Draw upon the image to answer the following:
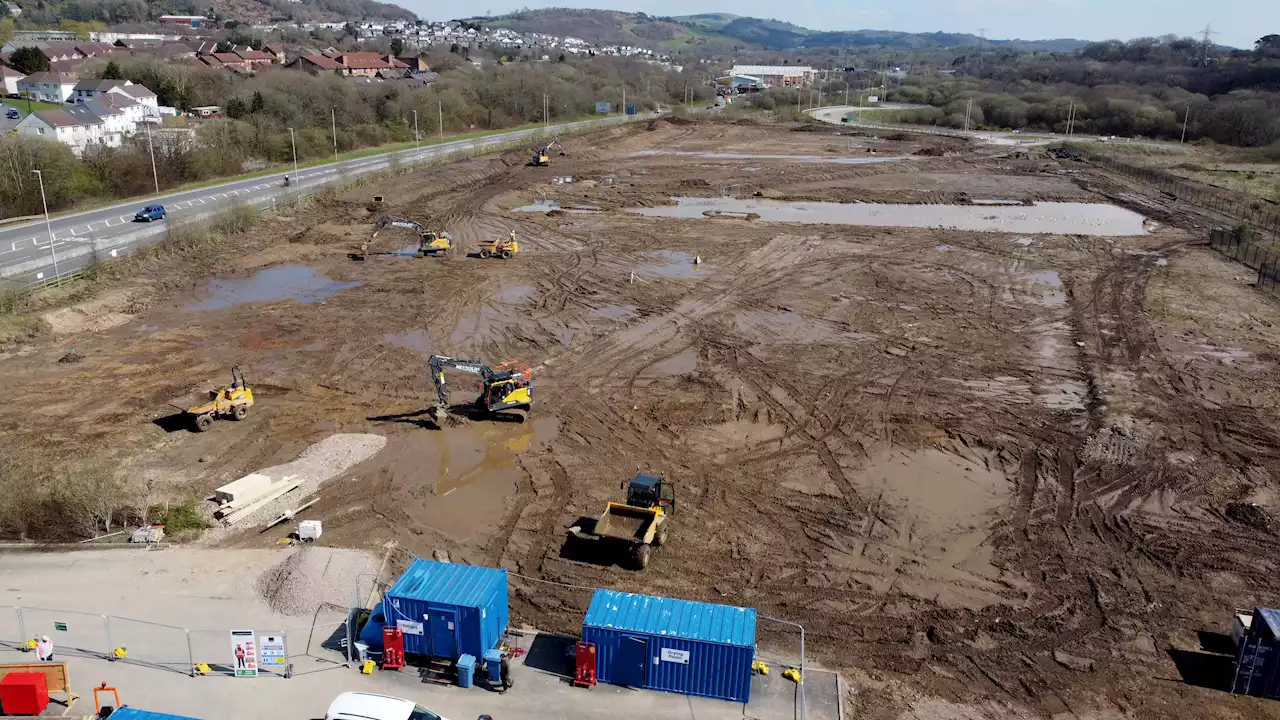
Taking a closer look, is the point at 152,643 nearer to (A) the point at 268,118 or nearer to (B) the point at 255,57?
(A) the point at 268,118

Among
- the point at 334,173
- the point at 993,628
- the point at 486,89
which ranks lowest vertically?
the point at 993,628

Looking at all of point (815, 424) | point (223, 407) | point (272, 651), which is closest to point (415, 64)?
point (223, 407)

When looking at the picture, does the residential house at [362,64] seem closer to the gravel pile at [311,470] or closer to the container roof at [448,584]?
the gravel pile at [311,470]

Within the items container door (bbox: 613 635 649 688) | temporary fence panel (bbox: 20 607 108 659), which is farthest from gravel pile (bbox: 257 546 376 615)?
Answer: container door (bbox: 613 635 649 688)

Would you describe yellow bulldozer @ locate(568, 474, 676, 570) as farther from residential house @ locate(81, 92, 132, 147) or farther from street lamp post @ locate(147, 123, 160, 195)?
residential house @ locate(81, 92, 132, 147)

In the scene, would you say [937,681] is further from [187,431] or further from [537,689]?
[187,431]

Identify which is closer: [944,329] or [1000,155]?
[944,329]

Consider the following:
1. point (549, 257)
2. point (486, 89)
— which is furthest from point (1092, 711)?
point (486, 89)
